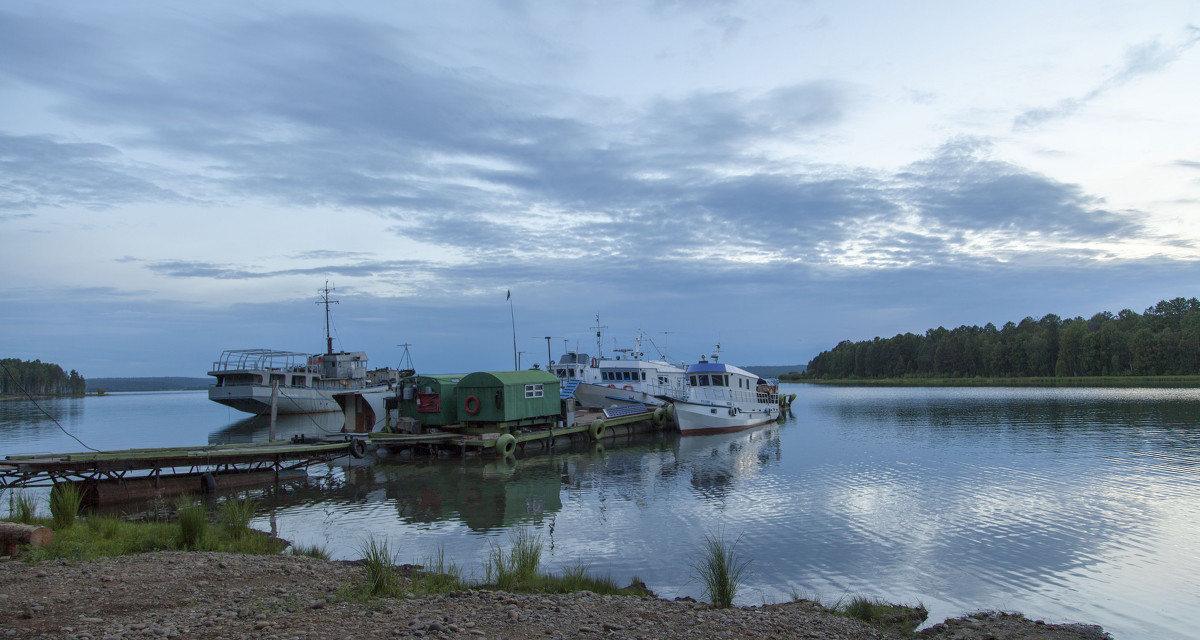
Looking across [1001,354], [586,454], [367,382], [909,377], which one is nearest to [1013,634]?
[586,454]

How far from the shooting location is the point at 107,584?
949 centimetres

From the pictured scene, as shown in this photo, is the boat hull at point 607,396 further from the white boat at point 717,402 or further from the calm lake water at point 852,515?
the calm lake water at point 852,515

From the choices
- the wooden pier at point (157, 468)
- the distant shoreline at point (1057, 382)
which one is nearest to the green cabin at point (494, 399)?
the wooden pier at point (157, 468)

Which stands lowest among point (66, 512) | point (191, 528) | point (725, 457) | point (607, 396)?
point (725, 457)

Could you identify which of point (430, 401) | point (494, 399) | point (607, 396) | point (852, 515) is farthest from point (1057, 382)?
point (852, 515)

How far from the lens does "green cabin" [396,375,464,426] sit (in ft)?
105

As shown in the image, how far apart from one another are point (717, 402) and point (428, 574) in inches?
1429

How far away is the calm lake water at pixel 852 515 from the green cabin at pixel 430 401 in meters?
2.69

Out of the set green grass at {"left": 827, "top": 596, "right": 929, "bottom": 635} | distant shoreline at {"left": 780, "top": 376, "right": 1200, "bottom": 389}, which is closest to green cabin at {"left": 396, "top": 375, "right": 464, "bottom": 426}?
green grass at {"left": 827, "top": 596, "right": 929, "bottom": 635}

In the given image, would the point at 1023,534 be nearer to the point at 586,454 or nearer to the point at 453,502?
the point at 453,502

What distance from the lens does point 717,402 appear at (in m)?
45.7

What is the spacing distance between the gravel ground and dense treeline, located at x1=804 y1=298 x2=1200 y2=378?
4235 inches

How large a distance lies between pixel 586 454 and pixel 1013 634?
1006 inches

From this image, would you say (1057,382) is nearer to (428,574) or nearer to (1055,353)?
(1055,353)
